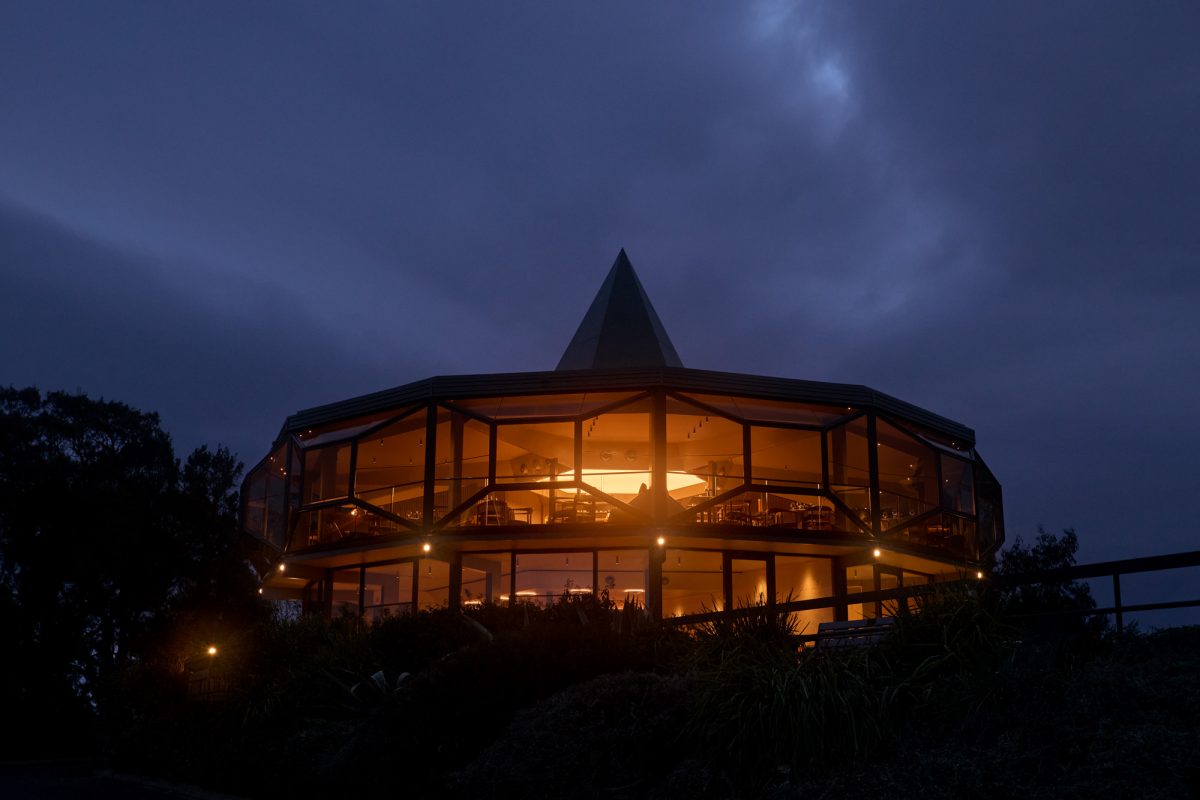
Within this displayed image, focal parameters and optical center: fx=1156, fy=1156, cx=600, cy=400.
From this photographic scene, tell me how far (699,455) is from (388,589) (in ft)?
25.1

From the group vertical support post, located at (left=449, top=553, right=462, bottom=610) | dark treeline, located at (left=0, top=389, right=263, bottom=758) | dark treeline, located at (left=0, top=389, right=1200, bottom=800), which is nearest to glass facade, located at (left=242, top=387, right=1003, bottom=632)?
vertical support post, located at (left=449, top=553, right=462, bottom=610)

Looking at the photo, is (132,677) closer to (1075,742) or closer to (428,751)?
(428,751)

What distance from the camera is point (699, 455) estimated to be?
2562cm

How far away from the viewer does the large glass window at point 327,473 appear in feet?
87.4

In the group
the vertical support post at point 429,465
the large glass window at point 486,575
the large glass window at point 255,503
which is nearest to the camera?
the vertical support post at point 429,465

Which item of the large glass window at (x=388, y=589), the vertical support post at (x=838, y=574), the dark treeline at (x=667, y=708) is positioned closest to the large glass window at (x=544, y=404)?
the large glass window at (x=388, y=589)

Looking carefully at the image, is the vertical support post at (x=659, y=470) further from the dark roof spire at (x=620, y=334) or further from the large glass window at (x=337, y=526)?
the dark roof spire at (x=620, y=334)

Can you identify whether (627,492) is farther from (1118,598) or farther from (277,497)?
(1118,598)

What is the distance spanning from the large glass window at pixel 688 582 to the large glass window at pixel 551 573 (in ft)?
5.47

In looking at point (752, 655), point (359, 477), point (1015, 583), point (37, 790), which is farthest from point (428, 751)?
point (359, 477)

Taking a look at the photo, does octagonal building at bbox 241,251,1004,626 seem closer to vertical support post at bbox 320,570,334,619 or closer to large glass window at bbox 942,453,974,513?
large glass window at bbox 942,453,974,513

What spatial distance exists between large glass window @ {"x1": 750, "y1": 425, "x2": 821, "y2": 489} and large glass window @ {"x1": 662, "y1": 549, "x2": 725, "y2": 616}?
2229 millimetres

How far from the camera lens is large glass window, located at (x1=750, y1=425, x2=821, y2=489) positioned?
2505cm

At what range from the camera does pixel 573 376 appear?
24453mm
